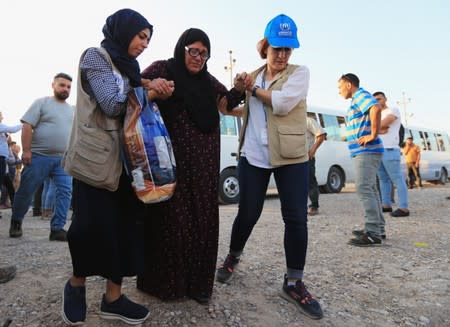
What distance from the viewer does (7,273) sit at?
2.33 meters

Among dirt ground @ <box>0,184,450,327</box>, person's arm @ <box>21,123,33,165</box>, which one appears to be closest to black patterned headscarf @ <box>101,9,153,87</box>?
dirt ground @ <box>0,184,450,327</box>

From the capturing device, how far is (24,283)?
7.53 feet

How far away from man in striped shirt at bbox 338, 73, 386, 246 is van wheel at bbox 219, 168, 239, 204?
407 cm

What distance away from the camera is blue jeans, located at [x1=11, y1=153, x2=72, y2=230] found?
3.80 meters

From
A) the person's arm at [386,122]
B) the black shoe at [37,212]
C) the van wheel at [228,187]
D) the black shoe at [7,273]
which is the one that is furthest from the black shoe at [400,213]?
the black shoe at [37,212]

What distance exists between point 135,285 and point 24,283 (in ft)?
2.37

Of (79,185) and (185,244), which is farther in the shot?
(185,244)

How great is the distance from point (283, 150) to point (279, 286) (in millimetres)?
998

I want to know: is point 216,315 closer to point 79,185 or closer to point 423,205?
point 79,185

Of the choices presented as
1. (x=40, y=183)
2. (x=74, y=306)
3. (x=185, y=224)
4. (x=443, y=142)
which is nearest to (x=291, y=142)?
(x=185, y=224)

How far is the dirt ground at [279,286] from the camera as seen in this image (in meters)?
1.97

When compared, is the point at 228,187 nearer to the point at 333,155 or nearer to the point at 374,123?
the point at 333,155

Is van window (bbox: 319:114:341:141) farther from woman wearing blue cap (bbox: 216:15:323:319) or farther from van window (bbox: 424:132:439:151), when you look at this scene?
woman wearing blue cap (bbox: 216:15:323:319)

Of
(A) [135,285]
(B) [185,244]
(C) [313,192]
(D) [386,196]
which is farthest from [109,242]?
(D) [386,196]
